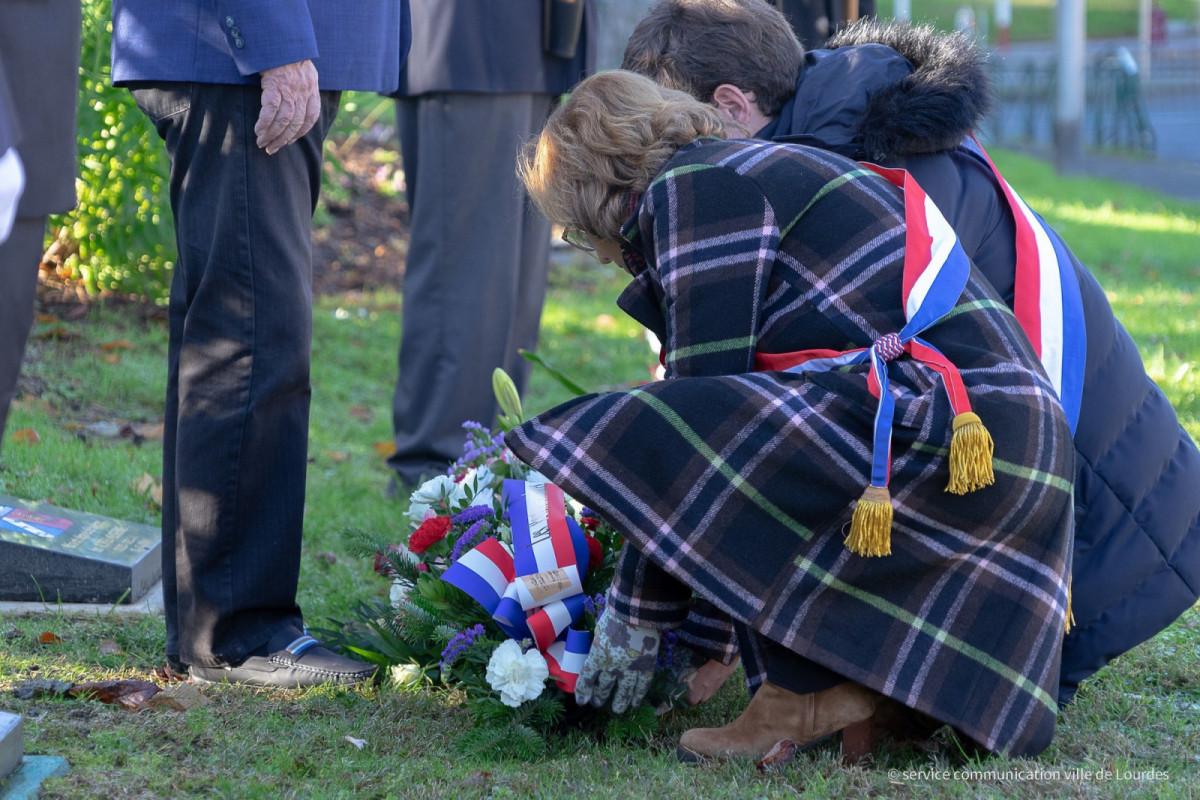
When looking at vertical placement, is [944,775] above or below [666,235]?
below

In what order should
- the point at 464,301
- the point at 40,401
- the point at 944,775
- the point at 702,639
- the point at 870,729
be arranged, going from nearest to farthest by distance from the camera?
the point at 944,775
the point at 870,729
the point at 702,639
the point at 464,301
the point at 40,401

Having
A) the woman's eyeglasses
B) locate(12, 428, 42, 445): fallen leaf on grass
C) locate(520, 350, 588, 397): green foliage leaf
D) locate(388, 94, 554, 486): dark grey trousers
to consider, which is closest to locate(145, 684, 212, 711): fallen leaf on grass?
locate(520, 350, 588, 397): green foliage leaf

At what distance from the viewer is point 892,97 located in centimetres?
249

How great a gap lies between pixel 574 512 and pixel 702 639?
0.41 metres

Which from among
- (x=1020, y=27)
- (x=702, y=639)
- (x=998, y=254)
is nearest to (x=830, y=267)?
(x=998, y=254)

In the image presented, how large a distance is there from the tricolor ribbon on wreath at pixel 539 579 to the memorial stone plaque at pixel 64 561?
1060 mm

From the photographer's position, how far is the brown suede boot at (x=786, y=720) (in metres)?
2.16

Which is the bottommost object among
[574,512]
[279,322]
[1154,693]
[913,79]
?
[1154,693]

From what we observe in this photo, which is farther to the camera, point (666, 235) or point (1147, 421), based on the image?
point (1147, 421)

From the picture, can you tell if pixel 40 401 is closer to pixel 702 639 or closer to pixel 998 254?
pixel 702 639

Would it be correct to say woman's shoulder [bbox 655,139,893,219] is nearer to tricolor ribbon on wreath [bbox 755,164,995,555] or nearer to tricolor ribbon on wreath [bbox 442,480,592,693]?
tricolor ribbon on wreath [bbox 755,164,995,555]

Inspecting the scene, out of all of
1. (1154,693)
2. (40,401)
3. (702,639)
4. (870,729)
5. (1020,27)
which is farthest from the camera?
(1020,27)

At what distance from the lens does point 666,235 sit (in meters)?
2.14

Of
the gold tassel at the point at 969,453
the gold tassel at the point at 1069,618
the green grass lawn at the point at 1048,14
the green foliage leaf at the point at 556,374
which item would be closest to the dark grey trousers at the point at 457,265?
the green foliage leaf at the point at 556,374
